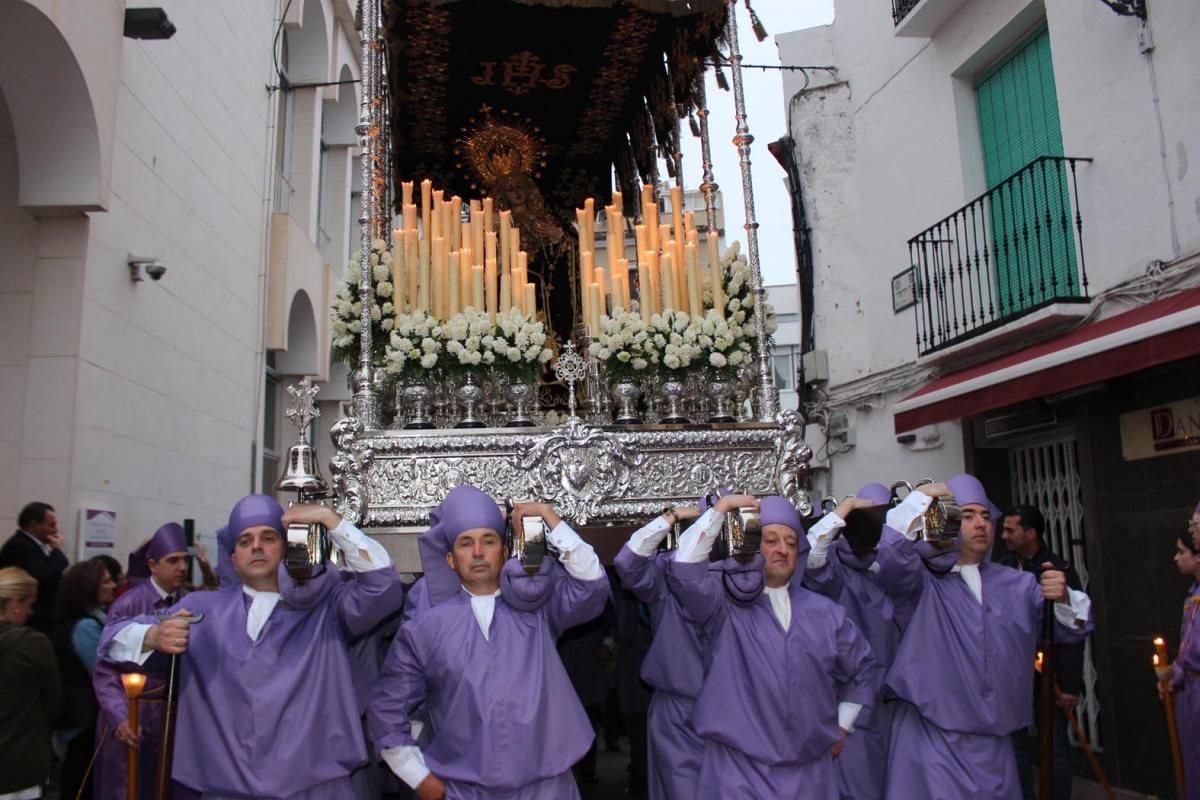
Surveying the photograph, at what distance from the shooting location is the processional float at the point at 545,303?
5.36 meters

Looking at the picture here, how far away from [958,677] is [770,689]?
2.98 feet

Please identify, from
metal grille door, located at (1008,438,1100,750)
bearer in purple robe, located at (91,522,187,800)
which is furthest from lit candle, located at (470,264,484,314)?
metal grille door, located at (1008,438,1100,750)

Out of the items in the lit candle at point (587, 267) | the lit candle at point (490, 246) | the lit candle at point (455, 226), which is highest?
the lit candle at point (455, 226)

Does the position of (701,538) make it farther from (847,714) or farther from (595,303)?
(595,303)

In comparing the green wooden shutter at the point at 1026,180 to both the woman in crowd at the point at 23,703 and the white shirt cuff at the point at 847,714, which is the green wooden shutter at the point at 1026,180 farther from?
the woman in crowd at the point at 23,703

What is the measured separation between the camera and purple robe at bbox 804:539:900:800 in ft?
16.8

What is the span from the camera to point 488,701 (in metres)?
3.53

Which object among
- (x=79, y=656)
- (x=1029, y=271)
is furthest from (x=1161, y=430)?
(x=79, y=656)

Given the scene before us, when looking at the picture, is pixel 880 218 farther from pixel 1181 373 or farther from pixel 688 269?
pixel 688 269

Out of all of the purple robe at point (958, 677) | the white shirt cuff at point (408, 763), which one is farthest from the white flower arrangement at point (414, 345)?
the purple robe at point (958, 677)

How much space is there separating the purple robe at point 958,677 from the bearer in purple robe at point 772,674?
11.7 inches

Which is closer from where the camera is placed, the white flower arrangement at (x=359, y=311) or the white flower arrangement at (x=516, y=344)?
the white flower arrangement at (x=516, y=344)

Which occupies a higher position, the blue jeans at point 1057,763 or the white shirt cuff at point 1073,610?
the white shirt cuff at point 1073,610

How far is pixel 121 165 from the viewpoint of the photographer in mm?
7781
